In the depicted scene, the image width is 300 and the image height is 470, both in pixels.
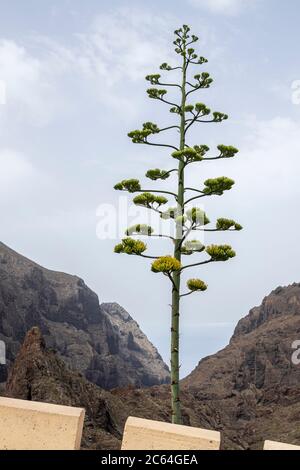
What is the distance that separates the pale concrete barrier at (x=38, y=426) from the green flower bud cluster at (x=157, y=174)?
12.2 meters

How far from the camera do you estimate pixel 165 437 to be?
5.07 metres

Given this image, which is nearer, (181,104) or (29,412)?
(29,412)

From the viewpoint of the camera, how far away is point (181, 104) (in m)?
17.9

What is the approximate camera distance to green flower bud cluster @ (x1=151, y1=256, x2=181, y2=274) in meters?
13.8

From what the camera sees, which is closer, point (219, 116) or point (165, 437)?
point (165, 437)

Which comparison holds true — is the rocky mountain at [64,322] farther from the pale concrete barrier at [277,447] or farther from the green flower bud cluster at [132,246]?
the pale concrete barrier at [277,447]

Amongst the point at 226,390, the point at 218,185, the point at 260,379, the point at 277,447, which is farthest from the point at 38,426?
the point at 260,379

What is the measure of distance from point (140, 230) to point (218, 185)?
284 centimetres

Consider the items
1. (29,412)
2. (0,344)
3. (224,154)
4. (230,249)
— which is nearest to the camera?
(29,412)

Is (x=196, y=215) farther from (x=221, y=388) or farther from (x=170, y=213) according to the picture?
(x=221, y=388)
